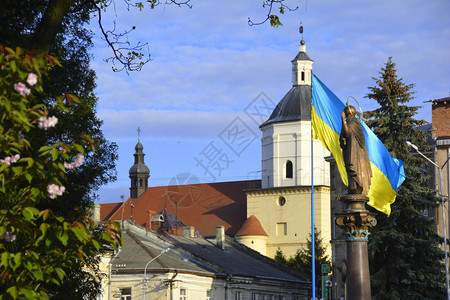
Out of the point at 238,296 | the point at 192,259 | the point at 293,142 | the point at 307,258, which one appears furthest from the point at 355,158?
the point at 293,142

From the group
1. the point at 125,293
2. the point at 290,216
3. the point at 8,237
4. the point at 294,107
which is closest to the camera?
the point at 8,237

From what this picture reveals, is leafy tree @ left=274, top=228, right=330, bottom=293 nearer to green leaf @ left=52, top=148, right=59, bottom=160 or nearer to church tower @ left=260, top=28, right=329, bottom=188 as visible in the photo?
church tower @ left=260, top=28, right=329, bottom=188

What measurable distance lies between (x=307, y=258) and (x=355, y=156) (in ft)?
233

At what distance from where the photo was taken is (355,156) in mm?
17797

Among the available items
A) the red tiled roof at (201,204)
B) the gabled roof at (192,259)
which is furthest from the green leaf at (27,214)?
the red tiled roof at (201,204)

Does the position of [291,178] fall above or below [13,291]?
above

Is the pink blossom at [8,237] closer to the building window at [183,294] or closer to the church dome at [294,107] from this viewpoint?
the building window at [183,294]

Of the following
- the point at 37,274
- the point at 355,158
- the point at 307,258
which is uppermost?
the point at 307,258

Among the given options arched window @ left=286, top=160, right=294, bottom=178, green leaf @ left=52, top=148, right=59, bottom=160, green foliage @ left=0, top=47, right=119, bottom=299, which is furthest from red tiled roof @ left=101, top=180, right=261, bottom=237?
green leaf @ left=52, top=148, right=59, bottom=160

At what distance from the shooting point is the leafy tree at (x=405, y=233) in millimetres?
40312

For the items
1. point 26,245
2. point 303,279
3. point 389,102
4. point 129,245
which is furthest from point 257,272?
point 26,245

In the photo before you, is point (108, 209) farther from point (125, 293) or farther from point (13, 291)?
point (13, 291)

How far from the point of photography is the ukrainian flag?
21419 mm

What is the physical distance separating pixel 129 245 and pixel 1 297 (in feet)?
166
